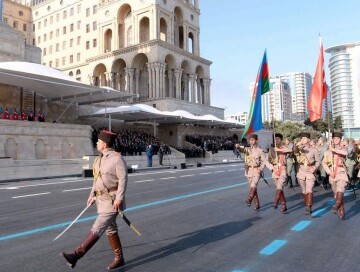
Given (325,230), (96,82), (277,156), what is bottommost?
(325,230)

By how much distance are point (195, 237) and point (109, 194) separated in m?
1.92

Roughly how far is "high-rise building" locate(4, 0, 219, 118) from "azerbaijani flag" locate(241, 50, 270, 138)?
1324 inches

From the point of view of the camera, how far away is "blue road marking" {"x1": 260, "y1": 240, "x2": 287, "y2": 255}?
4.67 m

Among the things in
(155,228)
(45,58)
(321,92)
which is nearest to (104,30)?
(45,58)

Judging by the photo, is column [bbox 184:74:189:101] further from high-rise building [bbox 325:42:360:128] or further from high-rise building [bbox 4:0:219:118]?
high-rise building [bbox 325:42:360:128]

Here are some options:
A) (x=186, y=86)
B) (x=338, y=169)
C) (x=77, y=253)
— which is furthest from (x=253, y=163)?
(x=186, y=86)

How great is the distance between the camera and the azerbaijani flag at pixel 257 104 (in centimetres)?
969

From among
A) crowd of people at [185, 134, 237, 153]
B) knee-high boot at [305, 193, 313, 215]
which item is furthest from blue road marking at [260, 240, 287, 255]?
crowd of people at [185, 134, 237, 153]

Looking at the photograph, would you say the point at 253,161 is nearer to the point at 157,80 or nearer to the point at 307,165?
the point at 307,165

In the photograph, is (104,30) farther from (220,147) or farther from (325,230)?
(325,230)

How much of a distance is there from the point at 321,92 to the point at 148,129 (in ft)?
104

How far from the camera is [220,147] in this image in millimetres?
42875

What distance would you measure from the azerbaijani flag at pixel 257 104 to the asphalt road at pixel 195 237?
2.17 m

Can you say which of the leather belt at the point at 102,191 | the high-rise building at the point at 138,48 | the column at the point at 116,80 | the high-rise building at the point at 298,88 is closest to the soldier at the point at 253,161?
the leather belt at the point at 102,191
